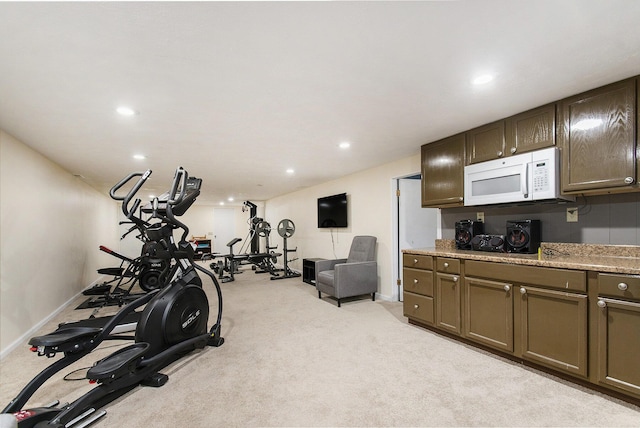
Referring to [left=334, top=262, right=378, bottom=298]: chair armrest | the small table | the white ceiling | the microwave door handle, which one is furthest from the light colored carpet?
the small table

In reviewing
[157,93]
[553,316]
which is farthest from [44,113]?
[553,316]

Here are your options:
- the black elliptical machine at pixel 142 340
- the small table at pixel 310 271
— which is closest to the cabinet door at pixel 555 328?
the black elliptical machine at pixel 142 340

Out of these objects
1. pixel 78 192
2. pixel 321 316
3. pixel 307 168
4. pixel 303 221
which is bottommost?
pixel 321 316

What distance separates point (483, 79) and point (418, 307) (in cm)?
235

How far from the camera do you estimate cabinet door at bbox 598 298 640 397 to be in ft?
5.52

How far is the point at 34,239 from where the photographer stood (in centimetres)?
324

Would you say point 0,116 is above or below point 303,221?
above

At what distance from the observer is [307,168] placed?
472cm

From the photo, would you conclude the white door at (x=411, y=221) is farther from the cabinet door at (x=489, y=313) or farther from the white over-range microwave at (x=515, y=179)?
the cabinet door at (x=489, y=313)

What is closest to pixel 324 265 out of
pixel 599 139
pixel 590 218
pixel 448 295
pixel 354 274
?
pixel 354 274

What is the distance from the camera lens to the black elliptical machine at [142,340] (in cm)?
160

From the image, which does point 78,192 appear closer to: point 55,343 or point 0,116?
point 0,116

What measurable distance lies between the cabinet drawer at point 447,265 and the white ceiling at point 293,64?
139 cm

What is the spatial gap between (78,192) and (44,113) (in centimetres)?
360
